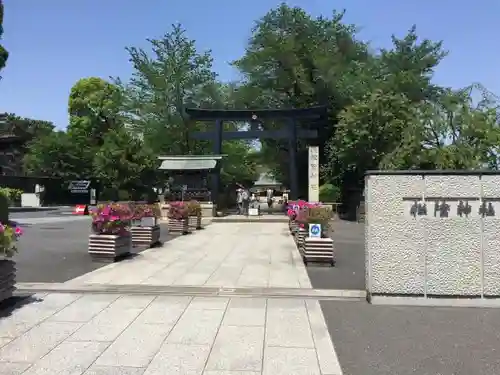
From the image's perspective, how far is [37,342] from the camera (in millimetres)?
4820

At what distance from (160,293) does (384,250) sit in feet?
11.2

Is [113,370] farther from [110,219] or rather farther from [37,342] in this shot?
[110,219]

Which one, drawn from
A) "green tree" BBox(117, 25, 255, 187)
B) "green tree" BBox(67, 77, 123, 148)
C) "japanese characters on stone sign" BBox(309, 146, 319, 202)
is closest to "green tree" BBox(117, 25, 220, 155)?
"green tree" BBox(117, 25, 255, 187)

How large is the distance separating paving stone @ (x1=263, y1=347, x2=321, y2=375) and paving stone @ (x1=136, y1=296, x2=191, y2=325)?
1.51m

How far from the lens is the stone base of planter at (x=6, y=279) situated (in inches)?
Answer: 237

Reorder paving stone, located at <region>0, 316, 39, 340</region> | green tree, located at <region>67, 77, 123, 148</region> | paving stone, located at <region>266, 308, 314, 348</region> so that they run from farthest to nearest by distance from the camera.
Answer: green tree, located at <region>67, 77, 123, 148</region>
paving stone, located at <region>0, 316, 39, 340</region>
paving stone, located at <region>266, 308, 314, 348</region>

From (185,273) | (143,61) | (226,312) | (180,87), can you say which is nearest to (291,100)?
(180,87)

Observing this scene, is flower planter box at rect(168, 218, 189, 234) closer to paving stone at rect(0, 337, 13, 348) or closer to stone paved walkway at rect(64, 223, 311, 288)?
stone paved walkway at rect(64, 223, 311, 288)

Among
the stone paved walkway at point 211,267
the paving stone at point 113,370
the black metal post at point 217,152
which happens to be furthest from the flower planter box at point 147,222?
the black metal post at point 217,152

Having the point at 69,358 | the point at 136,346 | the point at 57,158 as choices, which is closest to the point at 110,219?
the point at 136,346

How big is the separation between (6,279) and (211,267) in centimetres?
434

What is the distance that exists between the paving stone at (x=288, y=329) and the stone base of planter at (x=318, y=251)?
147 inches

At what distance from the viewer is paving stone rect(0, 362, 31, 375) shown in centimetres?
404

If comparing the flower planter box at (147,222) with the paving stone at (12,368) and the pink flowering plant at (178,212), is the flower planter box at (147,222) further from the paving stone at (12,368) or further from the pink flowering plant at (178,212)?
the paving stone at (12,368)
